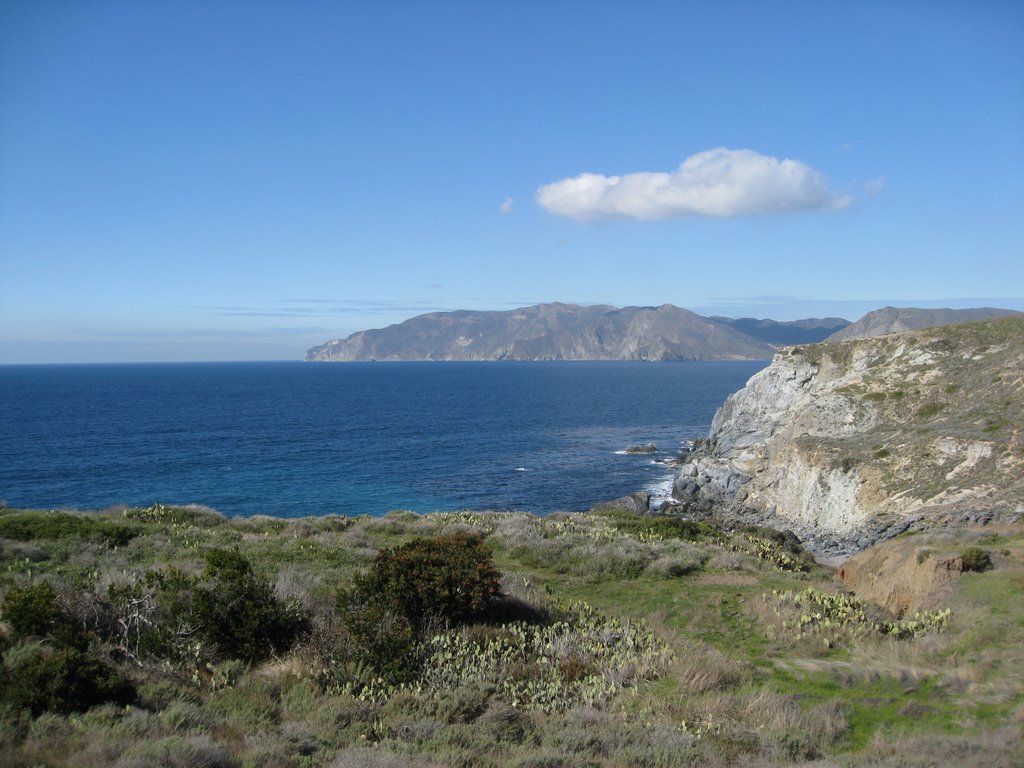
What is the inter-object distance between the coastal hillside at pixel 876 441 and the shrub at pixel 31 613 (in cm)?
3428

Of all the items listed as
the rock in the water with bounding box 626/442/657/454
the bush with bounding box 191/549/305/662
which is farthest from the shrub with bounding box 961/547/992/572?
the rock in the water with bounding box 626/442/657/454

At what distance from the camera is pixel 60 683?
25.3ft

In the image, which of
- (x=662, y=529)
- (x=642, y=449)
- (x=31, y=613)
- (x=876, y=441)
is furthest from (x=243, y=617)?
(x=642, y=449)

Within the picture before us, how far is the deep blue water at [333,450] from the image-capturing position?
51094mm

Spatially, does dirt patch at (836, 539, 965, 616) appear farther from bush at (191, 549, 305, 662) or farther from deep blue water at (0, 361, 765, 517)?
deep blue water at (0, 361, 765, 517)

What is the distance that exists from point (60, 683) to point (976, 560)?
58.4ft

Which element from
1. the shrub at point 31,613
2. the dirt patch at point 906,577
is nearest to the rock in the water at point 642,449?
the dirt patch at point 906,577

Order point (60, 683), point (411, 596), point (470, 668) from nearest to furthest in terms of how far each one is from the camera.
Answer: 1. point (60, 683)
2. point (470, 668)
3. point (411, 596)

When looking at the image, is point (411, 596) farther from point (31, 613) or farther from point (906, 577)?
point (906, 577)

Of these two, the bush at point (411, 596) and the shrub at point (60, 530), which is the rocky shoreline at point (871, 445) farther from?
the shrub at point (60, 530)

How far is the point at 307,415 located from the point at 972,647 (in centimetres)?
9942

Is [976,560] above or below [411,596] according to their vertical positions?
below

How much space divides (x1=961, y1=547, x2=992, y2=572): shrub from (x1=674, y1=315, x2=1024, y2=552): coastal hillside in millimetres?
17564

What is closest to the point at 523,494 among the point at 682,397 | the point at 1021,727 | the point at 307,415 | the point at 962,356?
the point at 962,356
